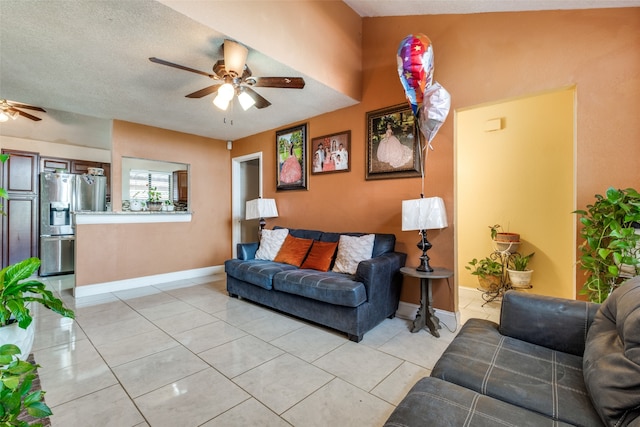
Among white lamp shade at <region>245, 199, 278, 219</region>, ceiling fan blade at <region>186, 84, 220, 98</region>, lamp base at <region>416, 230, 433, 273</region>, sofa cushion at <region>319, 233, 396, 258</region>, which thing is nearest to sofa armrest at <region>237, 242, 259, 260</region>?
white lamp shade at <region>245, 199, 278, 219</region>

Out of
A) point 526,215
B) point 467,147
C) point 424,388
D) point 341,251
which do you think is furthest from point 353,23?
point 424,388

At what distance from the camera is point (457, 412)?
3.20 ft

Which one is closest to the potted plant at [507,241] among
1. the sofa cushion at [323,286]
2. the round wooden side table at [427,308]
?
the round wooden side table at [427,308]

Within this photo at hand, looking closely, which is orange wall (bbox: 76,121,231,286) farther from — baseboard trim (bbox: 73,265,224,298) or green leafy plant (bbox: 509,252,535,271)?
green leafy plant (bbox: 509,252,535,271)

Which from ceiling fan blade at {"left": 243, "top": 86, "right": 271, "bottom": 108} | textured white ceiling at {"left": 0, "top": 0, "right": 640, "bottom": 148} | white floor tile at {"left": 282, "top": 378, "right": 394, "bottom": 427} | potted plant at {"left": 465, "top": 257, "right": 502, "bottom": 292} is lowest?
white floor tile at {"left": 282, "top": 378, "right": 394, "bottom": 427}

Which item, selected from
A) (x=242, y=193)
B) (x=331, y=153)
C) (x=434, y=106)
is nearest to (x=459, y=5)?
(x=434, y=106)

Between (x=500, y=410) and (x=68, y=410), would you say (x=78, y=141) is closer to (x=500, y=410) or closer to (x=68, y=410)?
(x=68, y=410)

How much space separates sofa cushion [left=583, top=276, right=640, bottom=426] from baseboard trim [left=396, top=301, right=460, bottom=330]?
5.35 ft

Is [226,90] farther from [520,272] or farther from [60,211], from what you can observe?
[60,211]

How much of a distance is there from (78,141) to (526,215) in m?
7.92

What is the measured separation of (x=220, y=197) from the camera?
5.36m

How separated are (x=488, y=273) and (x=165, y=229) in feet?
15.9

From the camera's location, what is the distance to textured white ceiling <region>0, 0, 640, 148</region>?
6.47 feet

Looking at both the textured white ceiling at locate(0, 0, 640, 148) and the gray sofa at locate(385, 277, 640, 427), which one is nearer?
the gray sofa at locate(385, 277, 640, 427)
